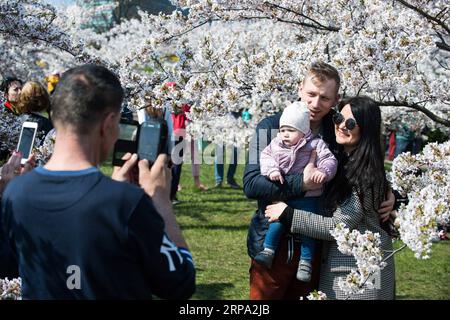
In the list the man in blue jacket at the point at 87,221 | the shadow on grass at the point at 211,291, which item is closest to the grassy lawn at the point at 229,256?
the shadow on grass at the point at 211,291

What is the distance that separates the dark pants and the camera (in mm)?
1262

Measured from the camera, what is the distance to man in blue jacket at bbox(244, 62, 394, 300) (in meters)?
3.21

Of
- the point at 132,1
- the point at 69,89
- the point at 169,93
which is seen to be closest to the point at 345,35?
the point at 169,93

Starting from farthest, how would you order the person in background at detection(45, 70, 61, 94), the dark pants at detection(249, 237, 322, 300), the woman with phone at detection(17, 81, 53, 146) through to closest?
the person in background at detection(45, 70, 61, 94) < the woman with phone at detection(17, 81, 53, 146) < the dark pants at detection(249, 237, 322, 300)

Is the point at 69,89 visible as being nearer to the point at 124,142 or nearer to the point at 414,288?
the point at 124,142

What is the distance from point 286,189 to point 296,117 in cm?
36

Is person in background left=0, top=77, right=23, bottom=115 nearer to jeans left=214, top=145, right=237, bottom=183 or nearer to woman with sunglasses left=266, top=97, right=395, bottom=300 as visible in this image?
woman with sunglasses left=266, top=97, right=395, bottom=300

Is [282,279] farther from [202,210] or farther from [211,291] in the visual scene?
[202,210]

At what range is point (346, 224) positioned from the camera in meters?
3.11

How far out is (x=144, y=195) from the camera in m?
1.84

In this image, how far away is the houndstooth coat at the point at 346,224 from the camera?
→ 3115 millimetres

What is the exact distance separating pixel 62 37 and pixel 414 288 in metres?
3.85

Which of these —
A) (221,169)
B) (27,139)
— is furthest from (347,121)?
(221,169)

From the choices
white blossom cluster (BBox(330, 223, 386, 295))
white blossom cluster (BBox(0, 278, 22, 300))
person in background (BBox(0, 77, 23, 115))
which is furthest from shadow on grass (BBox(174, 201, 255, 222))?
white blossom cluster (BBox(0, 278, 22, 300))
